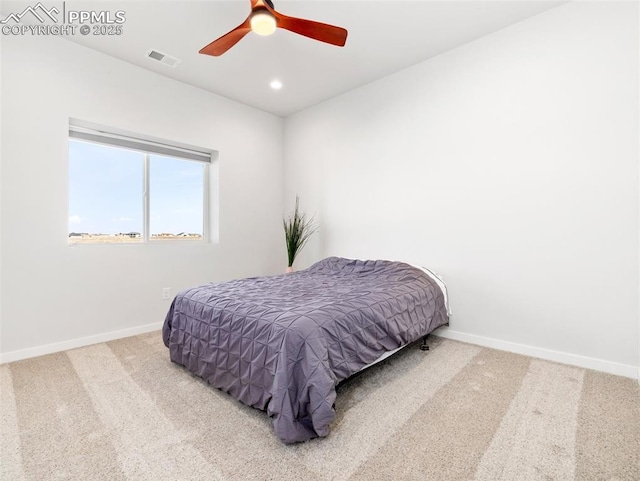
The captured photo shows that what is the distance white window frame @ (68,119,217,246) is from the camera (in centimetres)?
285

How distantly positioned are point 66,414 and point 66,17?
9.16ft

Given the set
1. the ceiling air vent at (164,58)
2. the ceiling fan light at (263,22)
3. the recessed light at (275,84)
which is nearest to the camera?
the ceiling fan light at (263,22)

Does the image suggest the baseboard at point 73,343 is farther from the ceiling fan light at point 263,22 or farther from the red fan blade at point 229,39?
the ceiling fan light at point 263,22

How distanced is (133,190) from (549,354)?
4.01m

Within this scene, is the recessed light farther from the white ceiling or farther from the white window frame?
the white window frame

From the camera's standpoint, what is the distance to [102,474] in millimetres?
1248

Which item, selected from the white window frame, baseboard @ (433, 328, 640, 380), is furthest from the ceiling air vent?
baseboard @ (433, 328, 640, 380)

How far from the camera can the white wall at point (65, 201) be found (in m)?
2.39

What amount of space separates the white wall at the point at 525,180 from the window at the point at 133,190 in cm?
202

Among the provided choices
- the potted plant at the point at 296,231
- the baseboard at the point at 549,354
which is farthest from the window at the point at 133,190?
the baseboard at the point at 549,354

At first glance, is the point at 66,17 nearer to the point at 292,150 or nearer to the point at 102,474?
the point at 292,150

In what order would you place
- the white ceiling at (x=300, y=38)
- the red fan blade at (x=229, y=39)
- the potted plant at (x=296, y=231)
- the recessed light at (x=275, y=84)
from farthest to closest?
the potted plant at (x=296, y=231), the recessed light at (x=275, y=84), the white ceiling at (x=300, y=38), the red fan blade at (x=229, y=39)

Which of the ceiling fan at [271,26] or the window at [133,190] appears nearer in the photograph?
the ceiling fan at [271,26]

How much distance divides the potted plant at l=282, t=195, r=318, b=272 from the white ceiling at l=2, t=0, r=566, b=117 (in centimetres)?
154
